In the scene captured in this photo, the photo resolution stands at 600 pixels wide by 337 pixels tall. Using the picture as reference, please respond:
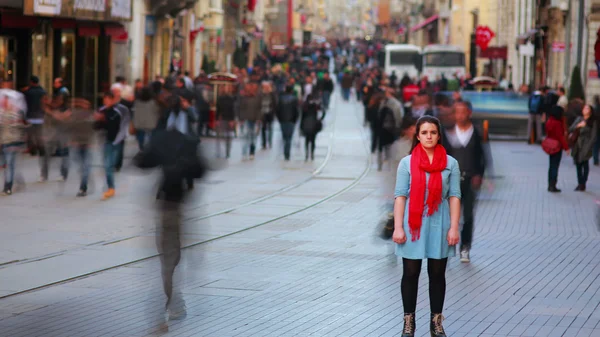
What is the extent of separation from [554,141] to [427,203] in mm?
12688

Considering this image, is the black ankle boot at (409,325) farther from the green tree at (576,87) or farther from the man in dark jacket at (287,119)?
the green tree at (576,87)

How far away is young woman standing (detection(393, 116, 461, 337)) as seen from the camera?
751cm

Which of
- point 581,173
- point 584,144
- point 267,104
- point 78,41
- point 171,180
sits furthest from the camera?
point 78,41

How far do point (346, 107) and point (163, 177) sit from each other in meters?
47.0

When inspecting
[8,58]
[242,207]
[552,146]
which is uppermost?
[8,58]

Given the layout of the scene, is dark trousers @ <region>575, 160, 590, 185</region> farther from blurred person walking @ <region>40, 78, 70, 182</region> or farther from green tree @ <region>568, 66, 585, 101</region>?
green tree @ <region>568, 66, 585, 101</region>

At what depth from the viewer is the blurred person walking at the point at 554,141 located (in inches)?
764

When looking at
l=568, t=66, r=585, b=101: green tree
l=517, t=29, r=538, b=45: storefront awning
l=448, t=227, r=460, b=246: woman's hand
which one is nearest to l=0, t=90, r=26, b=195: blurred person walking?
l=448, t=227, r=460, b=246: woman's hand

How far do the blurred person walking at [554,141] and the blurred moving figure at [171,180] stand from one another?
37.8 feet

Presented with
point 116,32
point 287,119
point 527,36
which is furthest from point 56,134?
point 527,36

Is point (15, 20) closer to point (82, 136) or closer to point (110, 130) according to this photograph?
point (82, 136)

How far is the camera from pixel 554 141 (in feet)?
64.6

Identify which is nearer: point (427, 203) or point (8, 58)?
point (427, 203)

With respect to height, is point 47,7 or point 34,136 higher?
point 47,7
